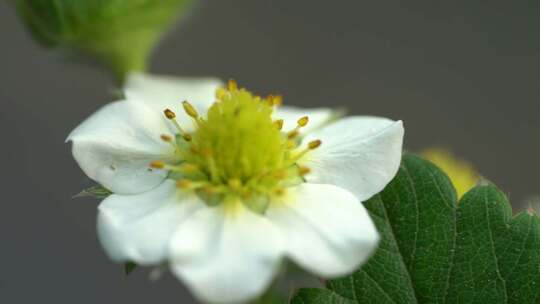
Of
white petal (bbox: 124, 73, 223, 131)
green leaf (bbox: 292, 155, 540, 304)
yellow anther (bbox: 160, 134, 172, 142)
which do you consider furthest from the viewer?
white petal (bbox: 124, 73, 223, 131)

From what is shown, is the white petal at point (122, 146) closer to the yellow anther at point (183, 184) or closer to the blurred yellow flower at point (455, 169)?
the yellow anther at point (183, 184)

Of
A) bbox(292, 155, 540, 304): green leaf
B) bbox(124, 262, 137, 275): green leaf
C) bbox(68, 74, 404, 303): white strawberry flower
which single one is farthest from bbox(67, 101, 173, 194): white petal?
bbox(292, 155, 540, 304): green leaf

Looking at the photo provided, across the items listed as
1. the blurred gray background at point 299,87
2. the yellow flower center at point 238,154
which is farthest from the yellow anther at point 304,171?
the blurred gray background at point 299,87

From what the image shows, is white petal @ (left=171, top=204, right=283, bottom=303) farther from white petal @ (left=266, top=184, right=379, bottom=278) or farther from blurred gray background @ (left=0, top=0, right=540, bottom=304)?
blurred gray background @ (left=0, top=0, right=540, bottom=304)

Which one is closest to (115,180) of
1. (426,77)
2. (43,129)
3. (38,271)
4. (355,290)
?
(355,290)

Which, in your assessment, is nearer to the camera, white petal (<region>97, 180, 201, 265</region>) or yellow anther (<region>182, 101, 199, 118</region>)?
white petal (<region>97, 180, 201, 265</region>)

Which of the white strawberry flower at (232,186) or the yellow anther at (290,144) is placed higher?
the yellow anther at (290,144)

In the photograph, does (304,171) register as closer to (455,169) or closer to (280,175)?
(280,175)

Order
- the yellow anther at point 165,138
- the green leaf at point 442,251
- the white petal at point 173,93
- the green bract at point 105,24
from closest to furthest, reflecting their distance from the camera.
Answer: the green leaf at point 442,251, the yellow anther at point 165,138, the white petal at point 173,93, the green bract at point 105,24
